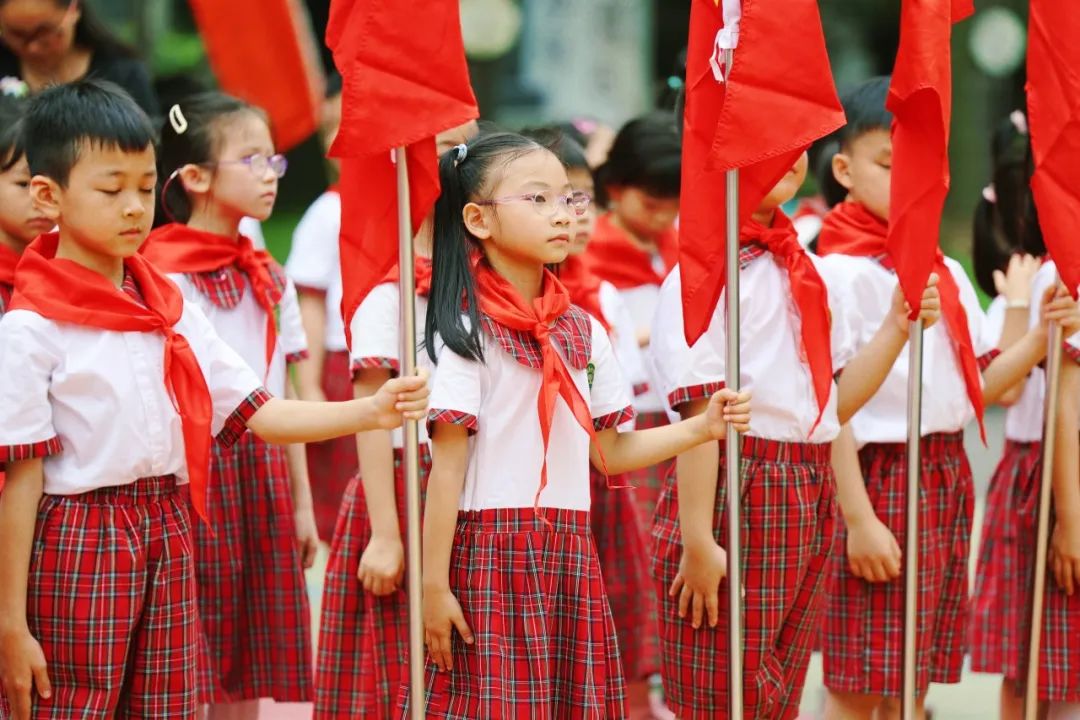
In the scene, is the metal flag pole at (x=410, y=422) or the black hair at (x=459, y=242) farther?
the black hair at (x=459, y=242)

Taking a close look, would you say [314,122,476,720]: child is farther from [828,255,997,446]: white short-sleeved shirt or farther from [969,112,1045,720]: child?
[969,112,1045,720]: child

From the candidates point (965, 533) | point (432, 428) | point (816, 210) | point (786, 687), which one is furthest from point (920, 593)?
point (816, 210)

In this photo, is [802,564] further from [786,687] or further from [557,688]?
[557,688]

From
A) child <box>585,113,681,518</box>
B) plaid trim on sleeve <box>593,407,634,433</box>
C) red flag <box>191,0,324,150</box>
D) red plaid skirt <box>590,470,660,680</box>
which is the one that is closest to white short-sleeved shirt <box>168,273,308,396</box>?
red flag <box>191,0,324,150</box>

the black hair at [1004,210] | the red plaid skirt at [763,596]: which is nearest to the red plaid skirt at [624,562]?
the red plaid skirt at [763,596]

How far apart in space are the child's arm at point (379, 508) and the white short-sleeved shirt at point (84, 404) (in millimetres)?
519

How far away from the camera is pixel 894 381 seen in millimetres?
3539

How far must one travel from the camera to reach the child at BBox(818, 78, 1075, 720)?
3.50m

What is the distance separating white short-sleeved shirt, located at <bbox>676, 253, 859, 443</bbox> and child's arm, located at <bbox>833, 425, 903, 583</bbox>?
A: 218 mm

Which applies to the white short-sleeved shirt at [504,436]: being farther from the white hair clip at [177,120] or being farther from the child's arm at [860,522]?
the white hair clip at [177,120]

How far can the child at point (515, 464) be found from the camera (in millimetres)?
2752

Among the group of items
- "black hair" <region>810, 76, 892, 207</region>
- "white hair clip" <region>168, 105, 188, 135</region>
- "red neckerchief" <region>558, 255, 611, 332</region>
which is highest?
"black hair" <region>810, 76, 892, 207</region>

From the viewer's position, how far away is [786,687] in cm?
324

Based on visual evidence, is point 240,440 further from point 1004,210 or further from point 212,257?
point 1004,210
